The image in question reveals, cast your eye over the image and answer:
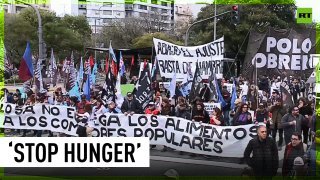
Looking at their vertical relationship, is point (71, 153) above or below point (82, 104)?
below

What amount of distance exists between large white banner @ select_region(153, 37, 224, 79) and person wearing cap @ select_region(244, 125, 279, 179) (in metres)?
1.28

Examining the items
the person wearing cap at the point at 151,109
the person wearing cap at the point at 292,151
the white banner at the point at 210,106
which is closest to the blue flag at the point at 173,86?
the person wearing cap at the point at 151,109

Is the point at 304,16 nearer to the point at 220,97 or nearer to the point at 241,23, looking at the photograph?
the point at 241,23

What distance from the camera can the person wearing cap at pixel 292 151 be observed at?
7613 millimetres

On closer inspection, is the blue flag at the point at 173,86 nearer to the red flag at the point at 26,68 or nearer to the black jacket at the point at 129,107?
the black jacket at the point at 129,107

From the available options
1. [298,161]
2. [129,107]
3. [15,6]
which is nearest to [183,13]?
[129,107]

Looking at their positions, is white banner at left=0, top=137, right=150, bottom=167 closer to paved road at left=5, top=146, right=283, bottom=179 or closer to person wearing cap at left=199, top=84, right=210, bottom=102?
paved road at left=5, top=146, right=283, bottom=179

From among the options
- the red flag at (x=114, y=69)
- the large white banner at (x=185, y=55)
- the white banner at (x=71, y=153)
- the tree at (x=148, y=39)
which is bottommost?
the white banner at (x=71, y=153)

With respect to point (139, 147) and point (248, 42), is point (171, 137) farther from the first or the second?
point (248, 42)

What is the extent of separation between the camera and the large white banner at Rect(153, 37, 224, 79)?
7.72m

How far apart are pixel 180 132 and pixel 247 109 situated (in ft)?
3.66

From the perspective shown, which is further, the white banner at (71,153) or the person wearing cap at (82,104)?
the person wearing cap at (82,104)

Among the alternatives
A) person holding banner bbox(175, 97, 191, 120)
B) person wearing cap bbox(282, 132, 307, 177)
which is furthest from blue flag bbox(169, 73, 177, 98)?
person wearing cap bbox(282, 132, 307, 177)

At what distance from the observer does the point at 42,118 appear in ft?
26.2
